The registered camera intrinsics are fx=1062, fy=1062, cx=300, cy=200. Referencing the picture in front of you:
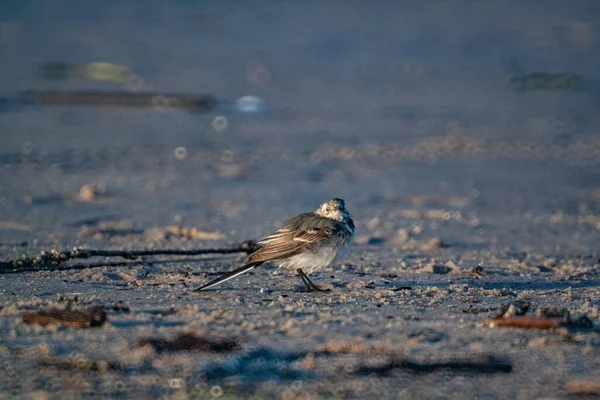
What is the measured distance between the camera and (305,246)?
8219mm

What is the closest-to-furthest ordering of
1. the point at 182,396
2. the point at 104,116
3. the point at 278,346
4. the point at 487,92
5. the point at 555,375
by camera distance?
the point at 182,396, the point at 555,375, the point at 278,346, the point at 104,116, the point at 487,92

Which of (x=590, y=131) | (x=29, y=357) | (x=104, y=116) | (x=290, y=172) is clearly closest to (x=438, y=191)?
(x=290, y=172)

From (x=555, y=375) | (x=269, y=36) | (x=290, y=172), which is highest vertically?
(x=269, y=36)

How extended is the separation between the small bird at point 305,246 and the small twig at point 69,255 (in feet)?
3.18

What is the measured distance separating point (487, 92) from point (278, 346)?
1371 cm

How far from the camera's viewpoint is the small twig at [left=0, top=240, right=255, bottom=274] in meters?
8.38

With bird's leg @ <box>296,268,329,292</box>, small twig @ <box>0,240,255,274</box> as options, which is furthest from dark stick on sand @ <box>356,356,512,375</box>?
small twig @ <box>0,240,255,274</box>

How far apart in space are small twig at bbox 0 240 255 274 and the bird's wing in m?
0.97

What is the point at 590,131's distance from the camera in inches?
655

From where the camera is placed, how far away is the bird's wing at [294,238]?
808 cm

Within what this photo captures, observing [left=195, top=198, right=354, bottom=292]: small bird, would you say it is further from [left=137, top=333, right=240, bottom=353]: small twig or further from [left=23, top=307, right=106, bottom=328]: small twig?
[left=137, top=333, right=240, bottom=353]: small twig

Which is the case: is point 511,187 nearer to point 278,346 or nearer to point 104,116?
point 104,116

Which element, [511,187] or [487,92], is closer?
[511,187]

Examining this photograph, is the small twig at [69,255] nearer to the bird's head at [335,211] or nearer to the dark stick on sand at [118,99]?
the bird's head at [335,211]
